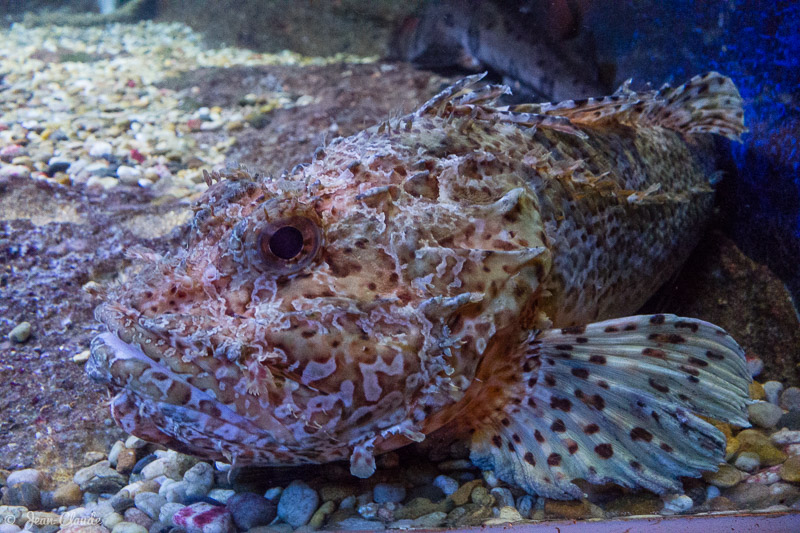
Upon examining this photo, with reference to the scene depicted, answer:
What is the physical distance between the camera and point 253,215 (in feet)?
6.73

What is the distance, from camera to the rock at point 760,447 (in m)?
2.48

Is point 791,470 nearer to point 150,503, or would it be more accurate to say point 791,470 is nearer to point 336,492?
point 336,492

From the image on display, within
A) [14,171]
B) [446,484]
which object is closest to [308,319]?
[446,484]

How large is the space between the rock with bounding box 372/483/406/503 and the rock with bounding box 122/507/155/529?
0.94 metres

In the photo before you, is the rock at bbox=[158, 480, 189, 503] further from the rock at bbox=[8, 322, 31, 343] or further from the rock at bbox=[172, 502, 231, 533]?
the rock at bbox=[8, 322, 31, 343]

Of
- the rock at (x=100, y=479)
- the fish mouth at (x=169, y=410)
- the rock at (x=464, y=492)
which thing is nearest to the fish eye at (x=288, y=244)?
the fish mouth at (x=169, y=410)

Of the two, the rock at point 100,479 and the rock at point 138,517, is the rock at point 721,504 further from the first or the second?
the rock at point 100,479

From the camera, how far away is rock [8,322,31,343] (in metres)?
3.38

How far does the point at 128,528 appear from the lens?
211cm

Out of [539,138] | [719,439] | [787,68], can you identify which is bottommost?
[719,439]

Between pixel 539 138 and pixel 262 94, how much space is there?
5449mm

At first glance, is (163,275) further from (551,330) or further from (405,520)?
(551,330)

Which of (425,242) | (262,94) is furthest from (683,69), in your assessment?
(262,94)

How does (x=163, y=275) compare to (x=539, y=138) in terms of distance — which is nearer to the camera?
(x=163, y=275)
